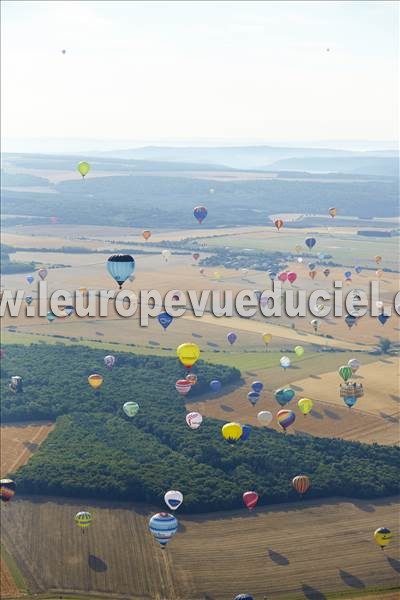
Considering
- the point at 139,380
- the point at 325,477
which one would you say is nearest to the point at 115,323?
the point at 139,380

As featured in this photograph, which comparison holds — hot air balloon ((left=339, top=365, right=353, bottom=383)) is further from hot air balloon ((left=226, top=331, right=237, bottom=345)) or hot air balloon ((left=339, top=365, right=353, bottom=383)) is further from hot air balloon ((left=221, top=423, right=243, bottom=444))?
hot air balloon ((left=226, top=331, right=237, bottom=345))

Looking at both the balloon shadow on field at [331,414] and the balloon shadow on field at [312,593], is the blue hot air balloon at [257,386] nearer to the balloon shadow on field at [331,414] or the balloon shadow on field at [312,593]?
the balloon shadow on field at [331,414]

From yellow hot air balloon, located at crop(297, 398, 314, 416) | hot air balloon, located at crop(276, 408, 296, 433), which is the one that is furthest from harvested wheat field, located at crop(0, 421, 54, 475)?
yellow hot air balloon, located at crop(297, 398, 314, 416)

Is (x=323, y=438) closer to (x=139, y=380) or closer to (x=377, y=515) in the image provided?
(x=377, y=515)

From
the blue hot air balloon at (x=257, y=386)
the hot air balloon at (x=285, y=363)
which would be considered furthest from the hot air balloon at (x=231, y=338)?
the blue hot air balloon at (x=257, y=386)

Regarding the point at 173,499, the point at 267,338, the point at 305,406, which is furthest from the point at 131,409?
the point at 267,338

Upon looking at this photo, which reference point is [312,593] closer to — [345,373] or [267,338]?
[345,373]

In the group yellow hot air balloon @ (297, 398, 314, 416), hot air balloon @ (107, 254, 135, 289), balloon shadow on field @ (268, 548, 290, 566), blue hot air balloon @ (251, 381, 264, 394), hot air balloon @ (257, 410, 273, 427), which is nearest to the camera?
balloon shadow on field @ (268, 548, 290, 566)
